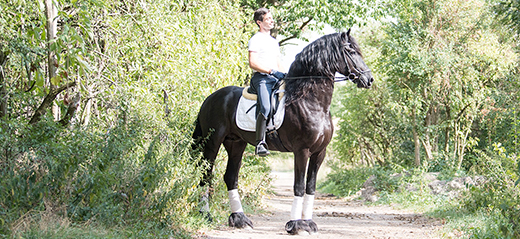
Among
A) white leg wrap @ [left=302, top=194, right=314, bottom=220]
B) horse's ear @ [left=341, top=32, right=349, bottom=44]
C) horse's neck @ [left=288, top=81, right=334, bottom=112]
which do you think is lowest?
white leg wrap @ [left=302, top=194, right=314, bottom=220]

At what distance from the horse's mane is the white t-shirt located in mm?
430

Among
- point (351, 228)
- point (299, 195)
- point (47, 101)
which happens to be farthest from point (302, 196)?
point (47, 101)

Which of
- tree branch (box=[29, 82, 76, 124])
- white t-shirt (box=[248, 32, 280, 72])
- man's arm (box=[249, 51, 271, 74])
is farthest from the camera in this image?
white t-shirt (box=[248, 32, 280, 72])

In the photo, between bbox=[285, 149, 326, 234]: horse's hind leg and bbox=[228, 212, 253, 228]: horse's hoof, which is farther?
bbox=[228, 212, 253, 228]: horse's hoof

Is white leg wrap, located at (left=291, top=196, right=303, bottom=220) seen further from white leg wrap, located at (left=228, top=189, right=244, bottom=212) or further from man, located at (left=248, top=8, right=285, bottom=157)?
white leg wrap, located at (left=228, top=189, right=244, bottom=212)

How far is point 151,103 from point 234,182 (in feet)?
5.39

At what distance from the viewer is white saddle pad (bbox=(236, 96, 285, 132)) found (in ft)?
20.2

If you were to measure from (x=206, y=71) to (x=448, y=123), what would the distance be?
32.0 feet

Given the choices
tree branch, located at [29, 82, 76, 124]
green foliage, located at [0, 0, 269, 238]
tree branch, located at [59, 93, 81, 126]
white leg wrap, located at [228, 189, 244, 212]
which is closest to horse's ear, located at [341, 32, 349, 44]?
green foliage, located at [0, 0, 269, 238]

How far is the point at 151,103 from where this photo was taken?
6809 millimetres

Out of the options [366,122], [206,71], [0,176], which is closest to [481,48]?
[366,122]

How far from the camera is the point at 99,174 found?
16.1ft

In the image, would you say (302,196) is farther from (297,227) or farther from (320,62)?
(320,62)

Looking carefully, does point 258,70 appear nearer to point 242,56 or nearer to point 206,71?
point 206,71
